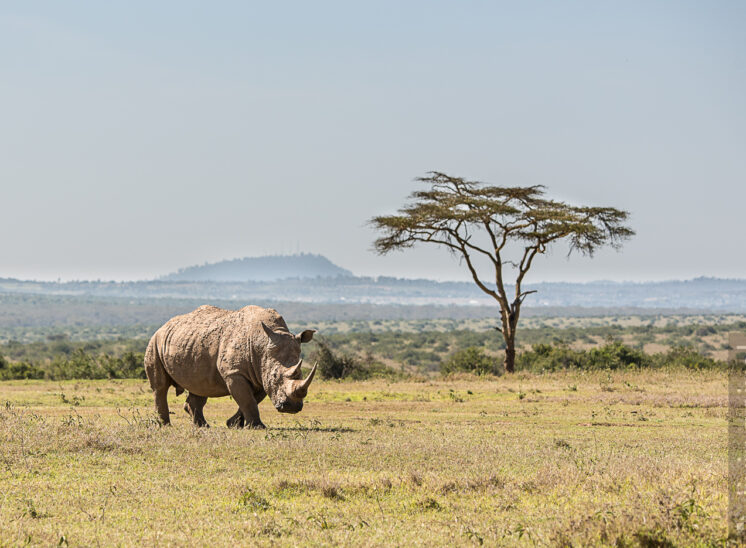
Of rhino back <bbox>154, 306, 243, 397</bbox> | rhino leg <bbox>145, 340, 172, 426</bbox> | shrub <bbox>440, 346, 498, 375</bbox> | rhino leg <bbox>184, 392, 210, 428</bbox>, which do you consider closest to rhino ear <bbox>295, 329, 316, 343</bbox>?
rhino back <bbox>154, 306, 243, 397</bbox>

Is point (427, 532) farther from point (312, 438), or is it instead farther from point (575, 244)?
point (575, 244)

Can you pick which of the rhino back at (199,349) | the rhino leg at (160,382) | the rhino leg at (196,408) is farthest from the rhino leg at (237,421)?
the rhino leg at (160,382)

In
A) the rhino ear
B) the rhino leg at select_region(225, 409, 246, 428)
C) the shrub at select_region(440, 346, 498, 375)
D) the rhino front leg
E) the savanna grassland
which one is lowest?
the shrub at select_region(440, 346, 498, 375)

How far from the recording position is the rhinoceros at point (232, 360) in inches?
744

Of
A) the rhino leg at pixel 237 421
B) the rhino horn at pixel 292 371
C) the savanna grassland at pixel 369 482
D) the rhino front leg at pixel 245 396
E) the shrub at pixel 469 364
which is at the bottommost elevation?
the shrub at pixel 469 364

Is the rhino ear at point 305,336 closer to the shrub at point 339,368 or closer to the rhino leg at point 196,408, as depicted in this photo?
the rhino leg at point 196,408

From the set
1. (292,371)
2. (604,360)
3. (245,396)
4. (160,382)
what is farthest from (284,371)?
(604,360)

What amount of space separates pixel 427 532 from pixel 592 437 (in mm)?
10329

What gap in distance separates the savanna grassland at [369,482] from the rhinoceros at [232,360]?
0.95 metres

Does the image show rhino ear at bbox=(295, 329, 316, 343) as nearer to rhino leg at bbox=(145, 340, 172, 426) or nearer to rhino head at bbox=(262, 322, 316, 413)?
rhino head at bbox=(262, 322, 316, 413)

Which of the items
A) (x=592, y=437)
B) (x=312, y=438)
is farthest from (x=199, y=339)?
(x=592, y=437)

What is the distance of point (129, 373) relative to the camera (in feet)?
141

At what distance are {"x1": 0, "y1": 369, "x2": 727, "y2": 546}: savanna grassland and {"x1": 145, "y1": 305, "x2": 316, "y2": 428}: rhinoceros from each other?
95 cm

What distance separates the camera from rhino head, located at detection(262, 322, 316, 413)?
60.5ft
